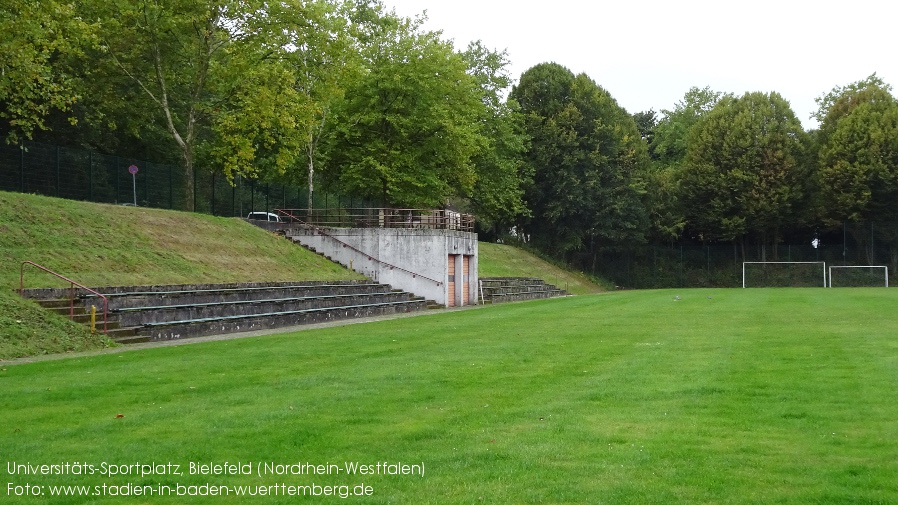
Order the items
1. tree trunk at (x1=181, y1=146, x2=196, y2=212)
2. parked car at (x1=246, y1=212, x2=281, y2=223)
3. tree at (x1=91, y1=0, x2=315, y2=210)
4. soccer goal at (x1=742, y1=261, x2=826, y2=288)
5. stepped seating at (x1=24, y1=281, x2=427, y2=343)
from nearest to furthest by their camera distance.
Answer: stepped seating at (x1=24, y1=281, x2=427, y2=343) < tree at (x1=91, y1=0, x2=315, y2=210) < tree trunk at (x1=181, y1=146, x2=196, y2=212) < parked car at (x1=246, y1=212, x2=281, y2=223) < soccer goal at (x1=742, y1=261, x2=826, y2=288)

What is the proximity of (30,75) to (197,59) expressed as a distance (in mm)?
14468

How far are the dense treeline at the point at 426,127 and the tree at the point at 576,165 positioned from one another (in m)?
0.15

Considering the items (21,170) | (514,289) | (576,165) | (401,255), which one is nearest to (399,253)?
(401,255)

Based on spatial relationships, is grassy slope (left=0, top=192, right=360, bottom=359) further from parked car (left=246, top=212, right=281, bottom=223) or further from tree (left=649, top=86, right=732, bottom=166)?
tree (left=649, top=86, right=732, bottom=166)

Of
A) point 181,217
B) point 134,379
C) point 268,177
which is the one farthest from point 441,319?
point 268,177

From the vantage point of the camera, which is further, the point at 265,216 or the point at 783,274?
the point at 783,274

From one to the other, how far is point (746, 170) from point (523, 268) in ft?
64.3

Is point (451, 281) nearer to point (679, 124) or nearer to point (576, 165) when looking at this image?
point (576, 165)

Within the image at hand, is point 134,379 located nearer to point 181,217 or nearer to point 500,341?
point 500,341

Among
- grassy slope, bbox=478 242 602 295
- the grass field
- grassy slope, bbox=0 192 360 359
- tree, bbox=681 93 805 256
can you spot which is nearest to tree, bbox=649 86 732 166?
tree, bbox=681 93 805 256

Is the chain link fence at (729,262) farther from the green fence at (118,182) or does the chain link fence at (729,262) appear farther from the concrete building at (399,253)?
the concrete building at (399,253)

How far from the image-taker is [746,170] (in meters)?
62.7

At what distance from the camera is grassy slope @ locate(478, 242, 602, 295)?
168 feet

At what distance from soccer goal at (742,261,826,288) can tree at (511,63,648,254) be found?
857 cm
